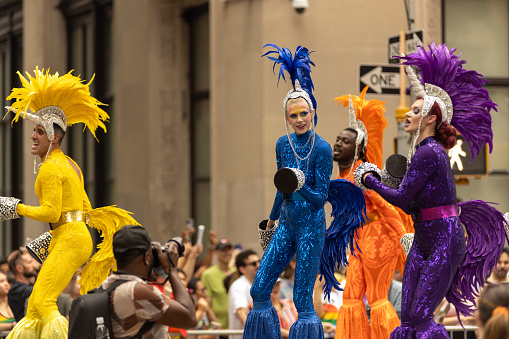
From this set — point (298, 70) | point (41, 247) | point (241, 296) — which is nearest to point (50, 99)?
point (41, 247)

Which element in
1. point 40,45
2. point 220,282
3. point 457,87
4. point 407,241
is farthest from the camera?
point 40,45

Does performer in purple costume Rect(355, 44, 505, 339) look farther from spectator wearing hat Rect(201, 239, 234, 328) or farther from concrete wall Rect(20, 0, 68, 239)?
concrete wall Rect(20, 0, 68, 239)

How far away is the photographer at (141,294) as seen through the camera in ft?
16.8

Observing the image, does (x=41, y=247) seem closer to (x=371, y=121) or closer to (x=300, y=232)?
(x=300, y=232)

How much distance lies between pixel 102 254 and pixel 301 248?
6.88 ft

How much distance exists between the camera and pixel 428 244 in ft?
22.7

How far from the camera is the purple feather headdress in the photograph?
7.39 m

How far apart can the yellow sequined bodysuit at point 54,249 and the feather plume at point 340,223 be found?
7.08ft

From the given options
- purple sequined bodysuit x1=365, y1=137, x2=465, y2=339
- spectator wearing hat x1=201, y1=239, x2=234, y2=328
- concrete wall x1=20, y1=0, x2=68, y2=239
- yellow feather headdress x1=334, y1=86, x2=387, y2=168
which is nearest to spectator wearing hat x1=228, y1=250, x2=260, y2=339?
spectator wearing hat x1=201, y1=239, x2=234, y2=328

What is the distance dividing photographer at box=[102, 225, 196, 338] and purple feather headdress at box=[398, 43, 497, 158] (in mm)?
2946

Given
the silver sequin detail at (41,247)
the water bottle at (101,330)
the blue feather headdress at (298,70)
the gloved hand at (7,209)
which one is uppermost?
the blue feather headdress at (298,70)

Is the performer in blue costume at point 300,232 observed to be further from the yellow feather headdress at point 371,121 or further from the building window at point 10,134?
the building window at point 10,134

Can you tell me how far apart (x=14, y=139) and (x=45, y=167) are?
19.4 metres

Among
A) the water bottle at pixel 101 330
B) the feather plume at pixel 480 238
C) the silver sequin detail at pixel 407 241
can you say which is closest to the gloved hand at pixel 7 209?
the water bottle at pixel 101 330
